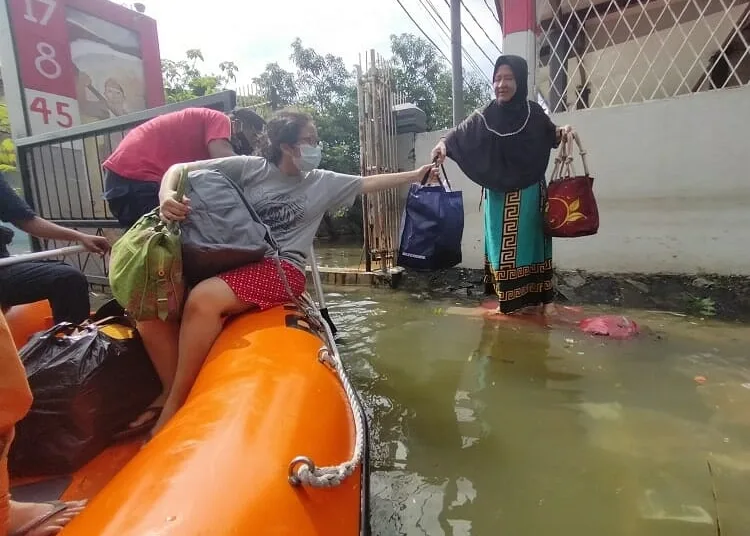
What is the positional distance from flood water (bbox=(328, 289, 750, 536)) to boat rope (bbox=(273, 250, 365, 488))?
43cm

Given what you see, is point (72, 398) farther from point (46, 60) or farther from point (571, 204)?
point (46, 60)

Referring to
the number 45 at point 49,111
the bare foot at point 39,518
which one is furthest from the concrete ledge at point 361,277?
the bare foot at point 39,518

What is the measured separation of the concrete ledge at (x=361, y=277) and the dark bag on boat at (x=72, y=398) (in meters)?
3.12

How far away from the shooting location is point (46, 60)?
15.6ft

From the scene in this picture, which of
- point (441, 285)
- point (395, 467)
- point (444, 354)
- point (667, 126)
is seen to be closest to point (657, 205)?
point (667, 126)

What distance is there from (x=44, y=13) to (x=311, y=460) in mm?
5573

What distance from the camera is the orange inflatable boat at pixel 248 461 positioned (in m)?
0.84

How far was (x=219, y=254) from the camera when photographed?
1.77m

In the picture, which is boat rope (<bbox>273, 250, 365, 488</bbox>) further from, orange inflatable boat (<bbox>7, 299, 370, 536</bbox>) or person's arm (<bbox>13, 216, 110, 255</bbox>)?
person's arm (<bbox>13, 216, 110, 255</bbox>)

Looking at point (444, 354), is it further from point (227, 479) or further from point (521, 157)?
point (227, 479)

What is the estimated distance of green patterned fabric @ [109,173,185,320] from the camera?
1628 mm

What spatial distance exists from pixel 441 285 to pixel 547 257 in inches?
58.2

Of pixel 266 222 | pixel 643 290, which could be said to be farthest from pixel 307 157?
pixel 643 290

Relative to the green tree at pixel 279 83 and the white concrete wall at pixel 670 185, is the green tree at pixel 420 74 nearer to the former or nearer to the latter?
the green tree at pixel 279 83
